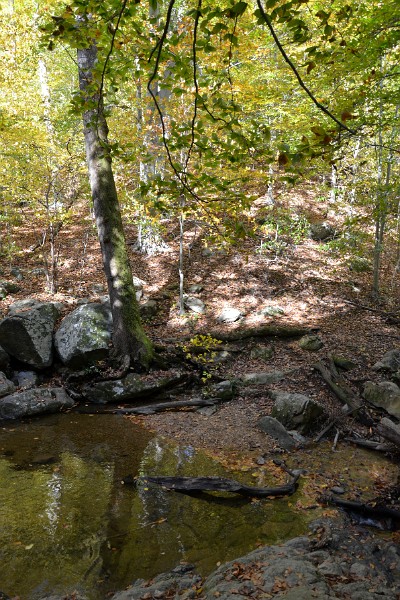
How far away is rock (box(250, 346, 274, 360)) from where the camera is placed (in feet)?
31.2

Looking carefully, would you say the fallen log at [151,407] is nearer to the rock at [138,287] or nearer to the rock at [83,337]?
the rock at [83,337]

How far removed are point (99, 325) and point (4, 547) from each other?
5618 millimetres

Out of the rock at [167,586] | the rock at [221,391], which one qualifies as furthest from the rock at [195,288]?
the rock at [167,586]

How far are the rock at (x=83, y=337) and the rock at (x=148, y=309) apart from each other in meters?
1.50

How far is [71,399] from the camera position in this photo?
26.5 feet

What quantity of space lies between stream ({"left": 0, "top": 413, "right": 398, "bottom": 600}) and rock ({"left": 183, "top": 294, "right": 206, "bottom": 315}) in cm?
510

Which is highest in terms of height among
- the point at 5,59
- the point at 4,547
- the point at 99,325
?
the point at 5,59

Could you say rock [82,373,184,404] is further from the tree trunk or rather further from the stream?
the stream

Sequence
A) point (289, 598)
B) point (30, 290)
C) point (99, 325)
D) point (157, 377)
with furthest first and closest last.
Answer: point (30, 290) → point (99, 325) → point (157, 377) → point (289, 598)

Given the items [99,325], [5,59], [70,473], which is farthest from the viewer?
[5,59]

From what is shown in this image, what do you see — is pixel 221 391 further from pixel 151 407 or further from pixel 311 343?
pixel 311 343

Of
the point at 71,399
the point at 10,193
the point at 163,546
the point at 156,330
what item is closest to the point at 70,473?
the point at 163,546

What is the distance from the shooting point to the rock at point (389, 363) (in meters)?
8.23

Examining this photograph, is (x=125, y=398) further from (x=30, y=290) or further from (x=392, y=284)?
(x=392, y=284)
